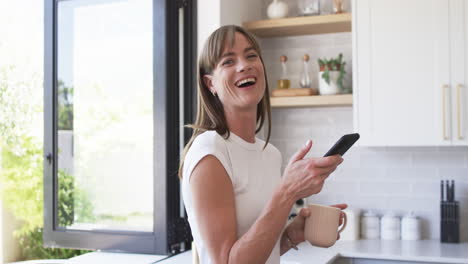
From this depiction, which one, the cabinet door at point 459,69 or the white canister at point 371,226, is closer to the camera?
the cabinet door at point 459,69

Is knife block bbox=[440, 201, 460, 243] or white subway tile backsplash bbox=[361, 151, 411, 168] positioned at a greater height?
white subway tile backsplash bbox=[361, 151, 411, 168]

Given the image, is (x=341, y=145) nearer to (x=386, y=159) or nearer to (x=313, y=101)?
(x=313, y=101)

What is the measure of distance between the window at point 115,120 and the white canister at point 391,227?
3.90 feet

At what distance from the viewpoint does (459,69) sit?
10.2 feet

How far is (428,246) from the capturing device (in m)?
3.23

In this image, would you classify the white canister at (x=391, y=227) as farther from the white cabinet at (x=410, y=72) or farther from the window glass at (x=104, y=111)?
the window glass at (x=104, y=111)

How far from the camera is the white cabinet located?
10.2 feet

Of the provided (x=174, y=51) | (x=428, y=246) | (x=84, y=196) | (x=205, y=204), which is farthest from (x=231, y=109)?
(x=428, y=246)

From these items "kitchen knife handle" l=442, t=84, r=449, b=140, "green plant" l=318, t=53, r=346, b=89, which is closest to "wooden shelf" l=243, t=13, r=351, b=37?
"green plant" l=318, t=53, r=346, b=89

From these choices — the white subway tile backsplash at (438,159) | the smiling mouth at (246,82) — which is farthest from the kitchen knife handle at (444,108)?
the smiling mouth at (246,82)

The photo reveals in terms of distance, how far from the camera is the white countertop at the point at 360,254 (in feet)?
9.48

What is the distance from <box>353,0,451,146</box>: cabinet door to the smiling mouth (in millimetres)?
1969

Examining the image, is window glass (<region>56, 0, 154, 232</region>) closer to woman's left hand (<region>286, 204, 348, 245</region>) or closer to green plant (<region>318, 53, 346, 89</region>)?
green plant (<region>318, 53, 346, 89</region>)

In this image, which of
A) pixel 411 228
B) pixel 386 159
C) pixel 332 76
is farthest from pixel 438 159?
pixel 332 76
